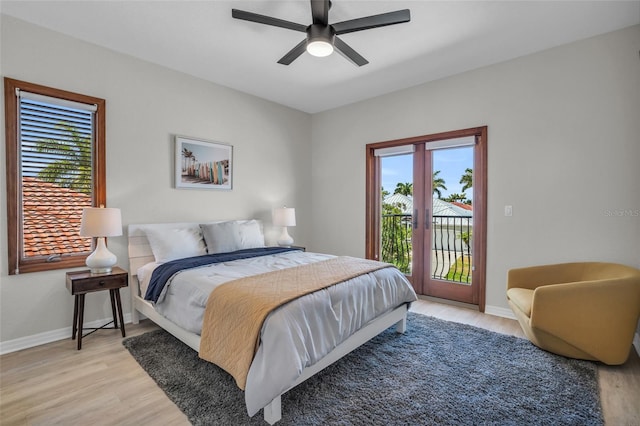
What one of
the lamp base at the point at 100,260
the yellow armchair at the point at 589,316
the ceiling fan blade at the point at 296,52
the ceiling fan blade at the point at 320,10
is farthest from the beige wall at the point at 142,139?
the yellow armchair at the point at 589,316

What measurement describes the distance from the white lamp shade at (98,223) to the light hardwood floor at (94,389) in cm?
97

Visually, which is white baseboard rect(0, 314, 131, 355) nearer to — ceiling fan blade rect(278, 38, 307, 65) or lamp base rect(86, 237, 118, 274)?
lamp base rect(86, 237, 118, 274)

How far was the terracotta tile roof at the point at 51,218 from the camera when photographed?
8.71 feet

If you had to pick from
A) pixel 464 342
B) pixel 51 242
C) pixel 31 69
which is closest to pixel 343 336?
pixel 464 342

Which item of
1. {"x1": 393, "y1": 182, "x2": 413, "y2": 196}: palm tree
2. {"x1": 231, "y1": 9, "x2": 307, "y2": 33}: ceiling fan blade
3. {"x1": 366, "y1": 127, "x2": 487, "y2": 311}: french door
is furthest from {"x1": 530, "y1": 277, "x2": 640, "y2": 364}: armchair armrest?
{"x1": 231, "y1": 9, "x2": 307, "y2": 33}: ceiling fan blade

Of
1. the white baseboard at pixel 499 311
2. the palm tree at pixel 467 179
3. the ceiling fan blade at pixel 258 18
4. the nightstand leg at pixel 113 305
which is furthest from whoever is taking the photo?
the palm tree at pixel 467 179

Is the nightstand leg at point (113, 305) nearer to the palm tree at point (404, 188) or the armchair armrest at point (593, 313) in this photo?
the palm tree at point (404, 188)

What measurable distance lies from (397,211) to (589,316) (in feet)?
7.91

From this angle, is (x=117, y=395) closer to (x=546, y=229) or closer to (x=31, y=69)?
(x=31, y=69)

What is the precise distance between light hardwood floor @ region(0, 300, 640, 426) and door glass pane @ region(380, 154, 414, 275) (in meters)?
2.34

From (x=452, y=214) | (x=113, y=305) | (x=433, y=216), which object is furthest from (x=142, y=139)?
(x=452, y=214)

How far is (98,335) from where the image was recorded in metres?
2.84

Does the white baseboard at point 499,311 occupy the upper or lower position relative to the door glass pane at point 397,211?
lower

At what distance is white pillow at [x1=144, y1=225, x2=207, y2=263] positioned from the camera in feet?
10.00
